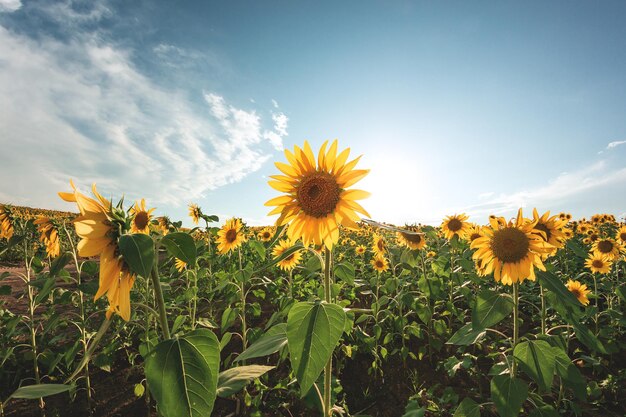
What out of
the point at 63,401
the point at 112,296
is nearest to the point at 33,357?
the point at 63,401

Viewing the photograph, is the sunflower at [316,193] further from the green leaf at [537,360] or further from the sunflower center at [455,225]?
the sunflower center at [455,225]

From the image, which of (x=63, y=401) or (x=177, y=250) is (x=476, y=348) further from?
(x=63, y=401)

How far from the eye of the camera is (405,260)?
401 centimetres

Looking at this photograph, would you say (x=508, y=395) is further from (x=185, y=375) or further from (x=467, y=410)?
(x=185, y=375)

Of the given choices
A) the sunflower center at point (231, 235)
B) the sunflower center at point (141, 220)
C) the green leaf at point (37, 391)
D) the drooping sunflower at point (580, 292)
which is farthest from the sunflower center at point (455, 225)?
the green leaf at point (37, 391)

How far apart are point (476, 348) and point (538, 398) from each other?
1.94 m

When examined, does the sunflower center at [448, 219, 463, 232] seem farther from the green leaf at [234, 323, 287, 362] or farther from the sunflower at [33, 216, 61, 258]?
the sunflower at [33, 216, 61, 258]

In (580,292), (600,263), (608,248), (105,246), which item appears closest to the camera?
(105,246)

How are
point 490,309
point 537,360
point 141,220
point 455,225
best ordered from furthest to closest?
point 455,225 → point 141,220 → point 490,309 → point 537,360

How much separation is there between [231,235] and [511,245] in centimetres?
429

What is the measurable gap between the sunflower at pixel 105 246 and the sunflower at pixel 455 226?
5.21 meters

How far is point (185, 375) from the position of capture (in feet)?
3.66

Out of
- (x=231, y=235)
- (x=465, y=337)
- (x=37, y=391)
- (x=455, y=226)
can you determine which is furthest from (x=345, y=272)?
(x=455, y=226)

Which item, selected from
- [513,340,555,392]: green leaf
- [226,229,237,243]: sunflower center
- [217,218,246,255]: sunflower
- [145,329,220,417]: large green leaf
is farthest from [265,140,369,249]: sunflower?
[226,229,237,243]: sunflower center
